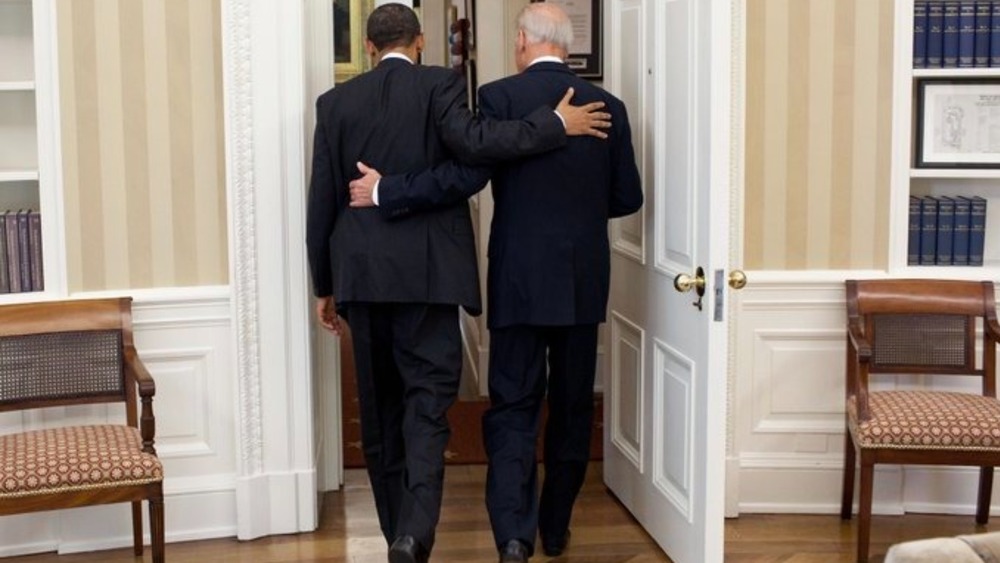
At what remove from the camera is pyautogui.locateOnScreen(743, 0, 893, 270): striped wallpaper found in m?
4.88

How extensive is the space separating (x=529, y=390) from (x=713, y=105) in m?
1.02

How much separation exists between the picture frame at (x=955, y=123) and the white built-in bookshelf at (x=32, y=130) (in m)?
2.83

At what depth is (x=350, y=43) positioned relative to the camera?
9.56 m

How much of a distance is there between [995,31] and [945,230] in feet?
2.23

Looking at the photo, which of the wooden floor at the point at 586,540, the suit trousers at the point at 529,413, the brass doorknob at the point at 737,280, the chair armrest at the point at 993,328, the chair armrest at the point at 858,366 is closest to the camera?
the brass doorknob at the point at 737,280

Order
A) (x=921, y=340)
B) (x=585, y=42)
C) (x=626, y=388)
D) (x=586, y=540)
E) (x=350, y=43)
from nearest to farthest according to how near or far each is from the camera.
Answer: (x=586, y=540) → (x=921, y=340) → (x=626, y=388) → (x=585, y=42) → (x=350, y=43)

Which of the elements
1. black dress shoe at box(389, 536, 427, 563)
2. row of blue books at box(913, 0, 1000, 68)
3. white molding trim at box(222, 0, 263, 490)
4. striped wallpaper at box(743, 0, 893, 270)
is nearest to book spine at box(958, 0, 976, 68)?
row of blue books at box(913, 0, 1000, 68)

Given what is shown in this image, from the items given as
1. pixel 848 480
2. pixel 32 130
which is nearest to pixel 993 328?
pixel 848 480

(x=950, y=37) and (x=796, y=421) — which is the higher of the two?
(x=950, y=37)

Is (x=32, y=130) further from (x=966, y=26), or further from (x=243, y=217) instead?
(x=966, y=26)

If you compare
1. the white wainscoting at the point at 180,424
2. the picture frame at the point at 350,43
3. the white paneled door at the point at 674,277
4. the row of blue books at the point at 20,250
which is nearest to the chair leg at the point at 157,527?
the white wainscoting at the point at 180,424

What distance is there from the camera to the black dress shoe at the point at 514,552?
4352 millimetres

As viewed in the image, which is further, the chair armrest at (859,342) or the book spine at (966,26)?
the book spine at (966,26)

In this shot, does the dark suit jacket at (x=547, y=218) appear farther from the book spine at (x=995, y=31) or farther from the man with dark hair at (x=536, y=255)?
the book spine at (x=995, y=31)
